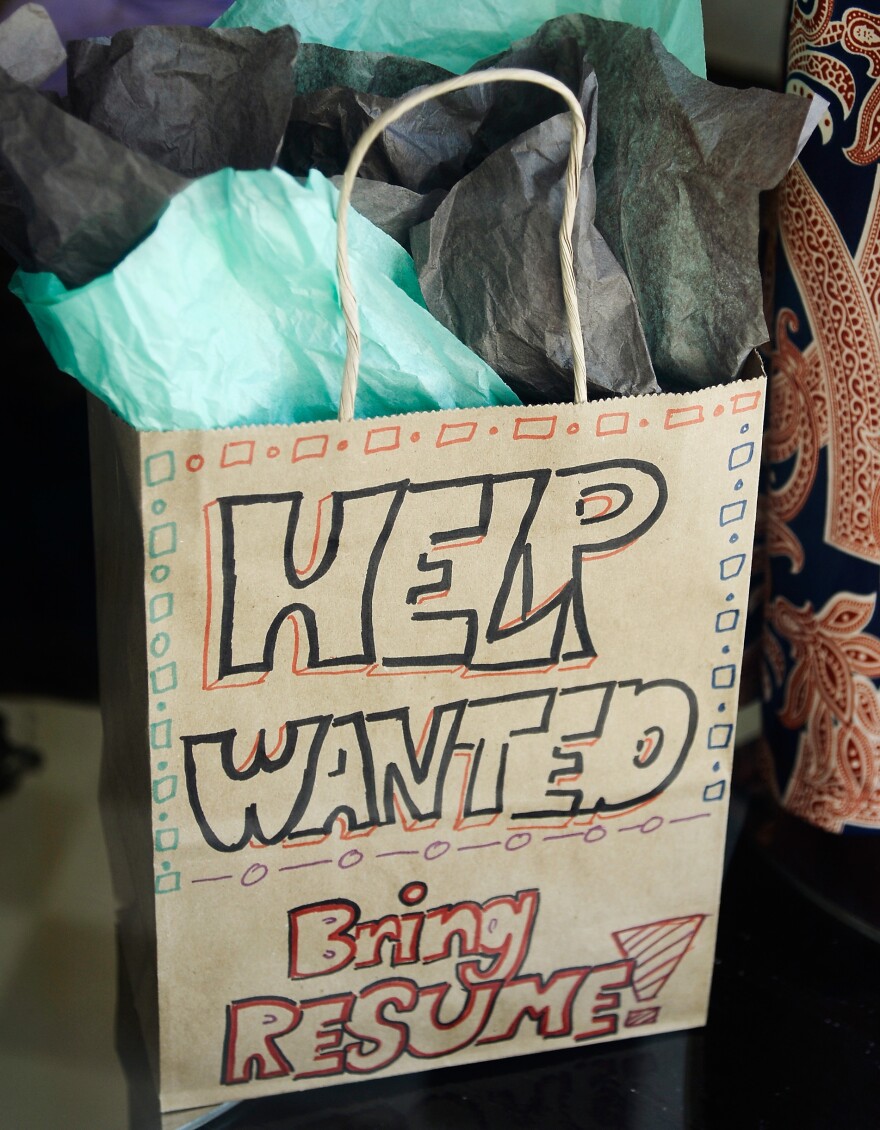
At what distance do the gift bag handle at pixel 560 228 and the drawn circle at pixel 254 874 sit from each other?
205 mm

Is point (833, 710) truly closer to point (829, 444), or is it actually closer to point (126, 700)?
point (829, 444)

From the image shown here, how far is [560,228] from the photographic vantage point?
0.49 m

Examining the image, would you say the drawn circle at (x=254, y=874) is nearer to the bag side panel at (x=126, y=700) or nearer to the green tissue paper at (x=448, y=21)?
the bag side panel at (x=126, y=700)

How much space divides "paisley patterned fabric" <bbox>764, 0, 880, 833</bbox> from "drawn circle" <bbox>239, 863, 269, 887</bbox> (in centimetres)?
33

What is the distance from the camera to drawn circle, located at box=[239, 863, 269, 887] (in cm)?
53

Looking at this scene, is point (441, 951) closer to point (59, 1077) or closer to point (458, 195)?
point (59, 1077)

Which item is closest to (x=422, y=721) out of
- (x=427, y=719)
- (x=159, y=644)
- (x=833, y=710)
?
(x=427, y=719)

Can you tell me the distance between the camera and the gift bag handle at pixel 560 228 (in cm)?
44

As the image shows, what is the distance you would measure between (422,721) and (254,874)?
101 mm

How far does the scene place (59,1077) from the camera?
60 cm

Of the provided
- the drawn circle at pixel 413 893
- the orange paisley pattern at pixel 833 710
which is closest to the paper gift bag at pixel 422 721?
the drawn circle at pixel 413 893

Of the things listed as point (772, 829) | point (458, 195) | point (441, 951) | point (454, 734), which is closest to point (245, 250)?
point (458, 195)

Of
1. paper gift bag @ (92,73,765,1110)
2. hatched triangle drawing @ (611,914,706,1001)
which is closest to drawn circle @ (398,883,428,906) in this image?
paper gift bag @ (92,73,765,1110)

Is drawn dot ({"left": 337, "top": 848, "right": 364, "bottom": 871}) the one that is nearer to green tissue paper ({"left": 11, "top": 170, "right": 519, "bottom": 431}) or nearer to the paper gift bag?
the paper gift bag
